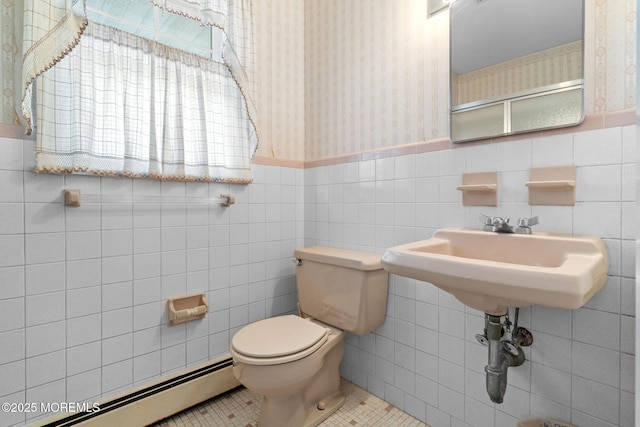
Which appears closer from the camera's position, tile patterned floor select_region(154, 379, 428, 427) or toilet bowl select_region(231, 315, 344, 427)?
toilet bowl select_region(231, 315, 344, 427)

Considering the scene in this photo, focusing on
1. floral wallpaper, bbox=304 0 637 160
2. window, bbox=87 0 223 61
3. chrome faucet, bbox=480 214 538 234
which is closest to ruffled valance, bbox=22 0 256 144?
window, bbox=87 0 223 61

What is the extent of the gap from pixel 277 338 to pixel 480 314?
86cm

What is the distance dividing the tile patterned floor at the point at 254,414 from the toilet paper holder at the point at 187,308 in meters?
0.47

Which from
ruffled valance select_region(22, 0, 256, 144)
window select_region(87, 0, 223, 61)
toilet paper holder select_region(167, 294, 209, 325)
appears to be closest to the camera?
ruffled valance select_region(22, 0, 256, 144)

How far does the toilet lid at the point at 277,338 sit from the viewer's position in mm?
1222

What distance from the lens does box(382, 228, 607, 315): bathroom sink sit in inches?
27.5

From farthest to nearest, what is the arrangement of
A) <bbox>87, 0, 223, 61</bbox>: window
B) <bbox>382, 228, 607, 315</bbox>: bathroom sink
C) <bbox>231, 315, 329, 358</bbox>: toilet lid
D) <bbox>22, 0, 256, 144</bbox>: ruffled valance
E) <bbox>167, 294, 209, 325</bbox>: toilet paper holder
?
<bbox>167, 294, 209, 325</bbox>: toilet paper holder
<bbox>87, 0, 223, 61</bbox>: window
<bbox>231, 315, 329, 358</bbox>: toilet lid
<bbox>22, 0, 256, 144</bbox>: ruffled valance
<bbox>382, 228, 607, 315</bbox>: bathroom sink

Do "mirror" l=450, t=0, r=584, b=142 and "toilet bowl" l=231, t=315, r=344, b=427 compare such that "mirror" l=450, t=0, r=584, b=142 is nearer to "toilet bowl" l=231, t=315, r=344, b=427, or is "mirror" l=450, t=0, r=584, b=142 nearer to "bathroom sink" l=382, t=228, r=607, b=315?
"bathroom sink" l=382, t=228, r=607, b=315

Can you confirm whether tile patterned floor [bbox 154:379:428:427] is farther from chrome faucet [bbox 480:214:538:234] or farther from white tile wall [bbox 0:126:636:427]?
chrome faucet [bbox 480:214:538:234]

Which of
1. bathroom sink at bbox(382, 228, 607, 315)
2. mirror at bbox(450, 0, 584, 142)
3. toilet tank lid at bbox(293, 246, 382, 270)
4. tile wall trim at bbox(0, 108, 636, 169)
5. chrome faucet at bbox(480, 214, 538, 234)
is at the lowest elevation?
toilet tank lid at bbox(293, 246, 382, 270)

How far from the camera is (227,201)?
1.67m

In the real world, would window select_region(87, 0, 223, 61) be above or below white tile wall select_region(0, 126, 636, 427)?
above

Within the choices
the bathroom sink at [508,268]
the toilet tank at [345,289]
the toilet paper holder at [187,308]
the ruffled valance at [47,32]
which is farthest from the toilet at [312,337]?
the ruffled valance at [47,32]

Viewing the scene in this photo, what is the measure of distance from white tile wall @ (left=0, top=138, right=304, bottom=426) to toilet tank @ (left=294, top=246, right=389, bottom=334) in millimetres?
365
